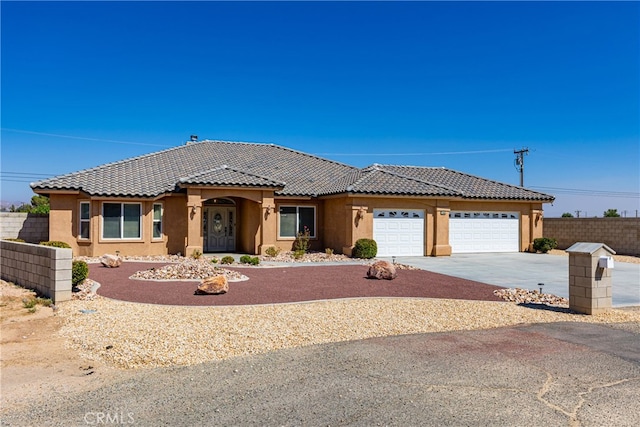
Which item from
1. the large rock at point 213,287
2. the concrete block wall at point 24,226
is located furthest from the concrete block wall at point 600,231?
the concrete block wall at point 24,226

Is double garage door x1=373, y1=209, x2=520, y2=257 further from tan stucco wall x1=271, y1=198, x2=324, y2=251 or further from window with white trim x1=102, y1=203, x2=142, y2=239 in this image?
window with white trim x1=102, y1=203, x2=142, y2=239

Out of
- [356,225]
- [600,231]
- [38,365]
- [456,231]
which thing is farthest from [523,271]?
[38,365]

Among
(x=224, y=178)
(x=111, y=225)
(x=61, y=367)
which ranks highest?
(x=224, y=178)

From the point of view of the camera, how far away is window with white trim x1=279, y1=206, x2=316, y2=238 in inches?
958

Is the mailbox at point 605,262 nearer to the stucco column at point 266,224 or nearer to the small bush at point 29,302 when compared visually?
the small bush at point 29,302

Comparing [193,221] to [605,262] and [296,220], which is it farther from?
[605,262]

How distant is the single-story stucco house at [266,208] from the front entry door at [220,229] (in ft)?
0.17

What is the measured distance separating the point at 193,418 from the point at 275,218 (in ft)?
62.4

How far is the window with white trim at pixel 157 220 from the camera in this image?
22.2 meters

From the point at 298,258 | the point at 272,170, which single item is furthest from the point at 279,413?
the point at 272,170

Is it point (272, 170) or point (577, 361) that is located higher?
point (272, 170)

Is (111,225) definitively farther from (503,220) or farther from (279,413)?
(503,220)

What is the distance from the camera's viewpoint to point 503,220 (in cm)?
2720

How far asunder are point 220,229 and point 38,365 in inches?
733
